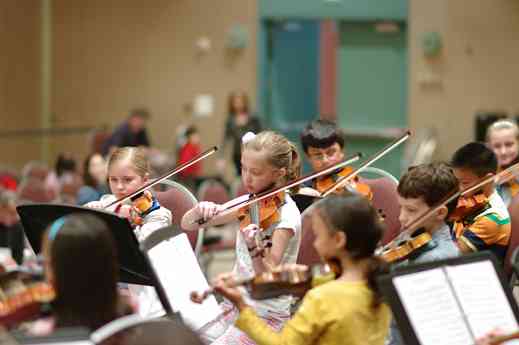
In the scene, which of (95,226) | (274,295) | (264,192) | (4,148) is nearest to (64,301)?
(95,226)

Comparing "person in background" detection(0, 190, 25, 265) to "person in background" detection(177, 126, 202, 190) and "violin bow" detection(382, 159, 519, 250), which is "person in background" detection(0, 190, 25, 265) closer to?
"violin bow" detection(382, 159, 519, 250)

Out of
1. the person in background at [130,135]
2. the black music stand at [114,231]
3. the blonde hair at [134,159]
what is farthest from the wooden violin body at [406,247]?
the person in background at [130,135]

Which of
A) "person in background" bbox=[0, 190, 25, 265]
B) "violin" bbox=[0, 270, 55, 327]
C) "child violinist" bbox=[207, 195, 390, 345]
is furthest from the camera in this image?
"person in background" bbox=[0, 190, 25, 265]

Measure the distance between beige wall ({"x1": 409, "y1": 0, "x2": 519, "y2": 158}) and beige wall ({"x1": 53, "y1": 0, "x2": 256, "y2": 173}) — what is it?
1.91 metres

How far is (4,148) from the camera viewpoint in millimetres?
11008

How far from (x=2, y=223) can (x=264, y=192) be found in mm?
2308

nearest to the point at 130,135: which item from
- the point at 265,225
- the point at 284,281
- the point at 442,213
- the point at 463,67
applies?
the point at 463,67

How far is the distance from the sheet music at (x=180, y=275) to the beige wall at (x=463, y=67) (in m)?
8.34

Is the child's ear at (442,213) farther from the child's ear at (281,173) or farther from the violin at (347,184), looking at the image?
the violin at (347,184)

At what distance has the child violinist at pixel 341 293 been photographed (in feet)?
8.26

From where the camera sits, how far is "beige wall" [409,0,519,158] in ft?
36.1

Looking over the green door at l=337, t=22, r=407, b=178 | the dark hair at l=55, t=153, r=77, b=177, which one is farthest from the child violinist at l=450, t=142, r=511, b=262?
the green door at l=337, t=22, r=407, b=178

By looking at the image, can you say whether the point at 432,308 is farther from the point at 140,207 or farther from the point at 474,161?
the point at 140,207

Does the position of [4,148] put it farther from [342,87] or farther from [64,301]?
[64,301]
